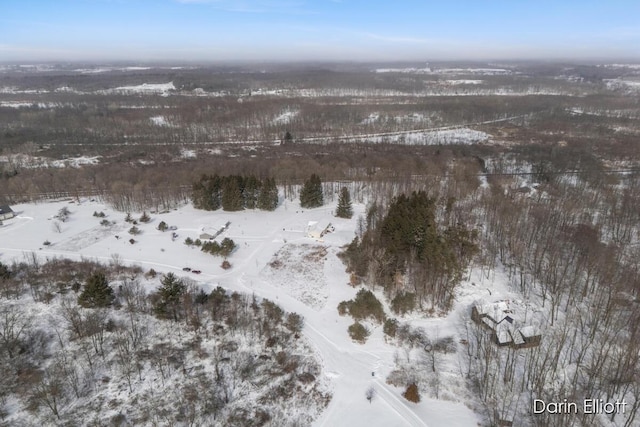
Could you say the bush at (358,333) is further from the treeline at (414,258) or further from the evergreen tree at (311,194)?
the evergreen tree at (311,194)

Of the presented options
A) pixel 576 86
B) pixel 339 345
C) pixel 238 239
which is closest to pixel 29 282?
pixel 238 239

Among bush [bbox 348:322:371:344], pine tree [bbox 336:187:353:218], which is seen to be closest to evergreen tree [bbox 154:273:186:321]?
bush [bbox 348:322:371:344]

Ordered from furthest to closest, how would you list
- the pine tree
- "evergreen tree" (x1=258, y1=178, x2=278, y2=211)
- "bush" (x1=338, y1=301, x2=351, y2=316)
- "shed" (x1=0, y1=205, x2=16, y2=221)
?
1. "evergreen tree" (x1=258, y1=178, x2=278, y2=211)
2. "shed" (x1=0, y1=205, x2=16, y2=221)
3. the pine tree
4. "bush" (x1=338, y1=301, x2=351, y2=316)

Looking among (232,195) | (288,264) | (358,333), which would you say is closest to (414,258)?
(358,333)

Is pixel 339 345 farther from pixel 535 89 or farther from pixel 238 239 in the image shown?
pixel 535 89

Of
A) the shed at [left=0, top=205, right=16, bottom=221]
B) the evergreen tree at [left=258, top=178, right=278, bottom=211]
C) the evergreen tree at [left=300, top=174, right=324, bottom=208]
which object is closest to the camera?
the shed at [left=0, top=205, right=16, bottom=221]

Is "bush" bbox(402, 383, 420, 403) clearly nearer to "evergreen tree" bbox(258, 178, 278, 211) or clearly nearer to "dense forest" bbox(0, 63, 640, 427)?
"dense forest" bbox(0, 63, 640, 427)
